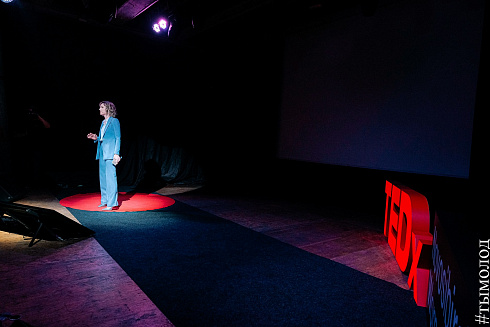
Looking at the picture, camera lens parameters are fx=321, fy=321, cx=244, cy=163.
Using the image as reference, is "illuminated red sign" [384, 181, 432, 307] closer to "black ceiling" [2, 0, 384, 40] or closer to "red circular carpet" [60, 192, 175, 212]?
"red circular carpet" [60, 192, 175, 212]

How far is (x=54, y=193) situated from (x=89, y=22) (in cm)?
354

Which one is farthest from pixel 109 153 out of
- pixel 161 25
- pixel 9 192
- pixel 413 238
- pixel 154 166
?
pixel 413 238

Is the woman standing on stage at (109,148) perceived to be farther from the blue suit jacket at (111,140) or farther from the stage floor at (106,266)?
the stage floor at (106,266)

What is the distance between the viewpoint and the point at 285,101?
773 centimetres

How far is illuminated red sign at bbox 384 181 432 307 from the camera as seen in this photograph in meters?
2.31

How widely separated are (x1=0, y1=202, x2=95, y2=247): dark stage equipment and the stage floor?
11 cm

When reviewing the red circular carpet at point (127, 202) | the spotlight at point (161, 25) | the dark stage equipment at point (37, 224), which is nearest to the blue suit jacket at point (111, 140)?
the red circular carpet at point (127, 202)

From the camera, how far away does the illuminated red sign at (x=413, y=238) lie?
231cm

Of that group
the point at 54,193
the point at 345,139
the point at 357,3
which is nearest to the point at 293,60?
the point at 357,3

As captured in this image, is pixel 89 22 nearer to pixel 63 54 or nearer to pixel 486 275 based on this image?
pixel 63 54

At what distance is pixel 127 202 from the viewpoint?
18.6 ft

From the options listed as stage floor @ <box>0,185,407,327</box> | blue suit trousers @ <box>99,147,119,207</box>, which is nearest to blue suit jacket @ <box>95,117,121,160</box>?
blue suit trousers @ <box>99,147,119,207</box>

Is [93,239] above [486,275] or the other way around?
the other way around

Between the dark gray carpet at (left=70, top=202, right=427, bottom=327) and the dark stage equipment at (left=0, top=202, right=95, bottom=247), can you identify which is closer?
the dark gray carpet at (left=70, top=202, right=427, bottom=327)
